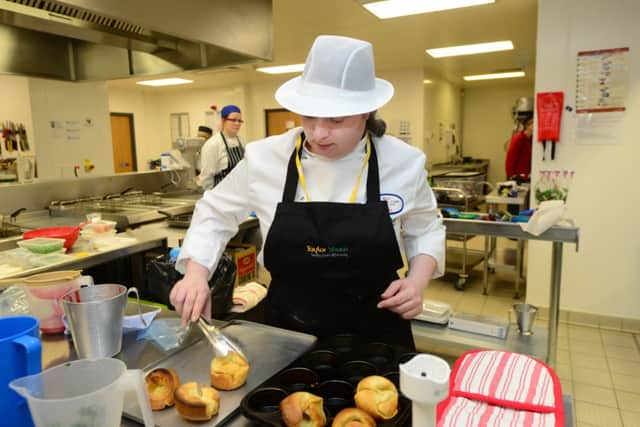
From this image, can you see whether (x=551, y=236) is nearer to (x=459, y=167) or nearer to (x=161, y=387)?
(x=161, y=387)

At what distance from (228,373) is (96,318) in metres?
0.32

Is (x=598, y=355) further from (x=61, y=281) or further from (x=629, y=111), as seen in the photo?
(x=61, y=281)

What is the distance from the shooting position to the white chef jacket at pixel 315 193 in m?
1.23

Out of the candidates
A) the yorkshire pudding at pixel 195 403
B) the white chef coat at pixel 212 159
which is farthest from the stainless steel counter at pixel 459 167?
the yorkshire pudding at pixel 195 403

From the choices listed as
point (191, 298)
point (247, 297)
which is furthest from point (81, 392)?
point (247, 297)

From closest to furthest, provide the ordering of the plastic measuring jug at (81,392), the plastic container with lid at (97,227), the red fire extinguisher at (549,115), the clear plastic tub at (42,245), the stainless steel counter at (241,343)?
the plastic measuring jug at (81,392), the stainless steel counter at (241,343), the clear plastic tub at (42,245), the plastic container with lid at (97,227), the red fire extinguisher at (549,115)

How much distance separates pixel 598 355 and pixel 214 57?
3.06 m

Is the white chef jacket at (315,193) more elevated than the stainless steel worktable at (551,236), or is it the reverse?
the white chef jacket at (315,193)

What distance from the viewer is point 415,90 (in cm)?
695

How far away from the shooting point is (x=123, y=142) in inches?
348

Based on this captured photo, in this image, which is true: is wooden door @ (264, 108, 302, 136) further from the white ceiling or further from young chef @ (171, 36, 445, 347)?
young chef @ (171, 36, 445, 347)

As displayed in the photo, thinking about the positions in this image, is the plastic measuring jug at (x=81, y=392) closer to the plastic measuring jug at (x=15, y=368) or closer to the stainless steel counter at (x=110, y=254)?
the plastic measuring jug at (x=15, y=368)

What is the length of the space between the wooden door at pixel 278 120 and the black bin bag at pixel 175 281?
21.1 feet

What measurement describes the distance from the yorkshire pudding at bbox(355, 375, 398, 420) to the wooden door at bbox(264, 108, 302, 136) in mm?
7601
